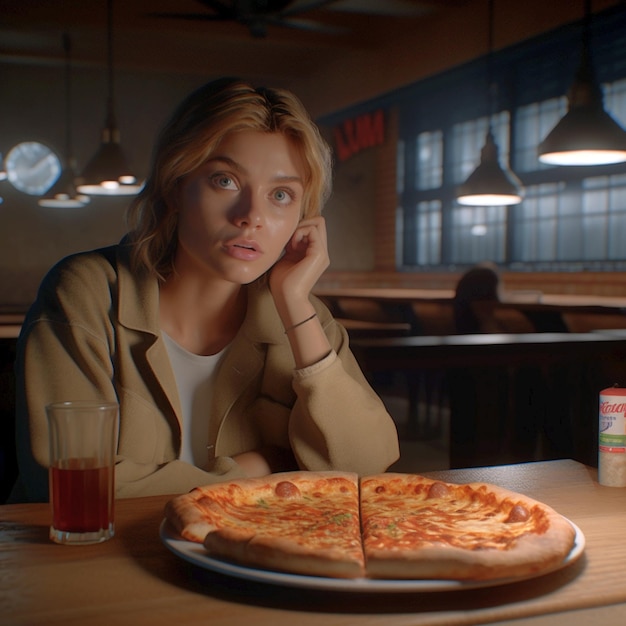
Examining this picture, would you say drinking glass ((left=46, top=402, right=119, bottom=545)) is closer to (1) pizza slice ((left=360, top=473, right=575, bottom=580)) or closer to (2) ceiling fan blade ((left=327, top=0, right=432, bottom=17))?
(1) pizza slice ((left=360, top=473, right=575, bottom=580))

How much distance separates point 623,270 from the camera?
6852 millimetres

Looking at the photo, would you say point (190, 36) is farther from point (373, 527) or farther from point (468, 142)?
point (373, 527)

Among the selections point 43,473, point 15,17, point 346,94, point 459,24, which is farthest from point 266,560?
point 346,94

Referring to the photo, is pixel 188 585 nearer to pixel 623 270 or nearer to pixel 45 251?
pixel 623 270

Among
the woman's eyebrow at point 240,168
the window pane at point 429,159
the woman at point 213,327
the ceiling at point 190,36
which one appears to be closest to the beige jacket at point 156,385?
the woman at point 213,327

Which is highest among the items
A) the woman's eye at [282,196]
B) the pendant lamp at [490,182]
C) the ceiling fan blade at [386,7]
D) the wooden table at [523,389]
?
the ceiling fan blade at [386,7]

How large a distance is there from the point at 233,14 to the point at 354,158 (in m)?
5.76

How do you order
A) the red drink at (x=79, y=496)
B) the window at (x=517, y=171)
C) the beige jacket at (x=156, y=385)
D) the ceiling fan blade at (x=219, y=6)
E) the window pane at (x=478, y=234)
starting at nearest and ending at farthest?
the red drink at (x=79, y=496) → the beige jacket at (x=156, y=385) → the ceiling fan blade at (x=219, y=6) → the window at (x=517, y=171) → the window pane at (x=478, y=234)

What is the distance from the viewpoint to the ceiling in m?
8.02

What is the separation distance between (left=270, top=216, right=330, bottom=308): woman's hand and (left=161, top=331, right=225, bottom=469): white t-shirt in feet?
0.66

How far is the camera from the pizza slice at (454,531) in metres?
0.78

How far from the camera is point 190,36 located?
9203mm

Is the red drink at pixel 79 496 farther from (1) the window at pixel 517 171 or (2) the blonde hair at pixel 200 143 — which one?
(1) the window at pixel 517 171

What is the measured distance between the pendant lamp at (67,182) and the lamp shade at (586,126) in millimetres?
5590
